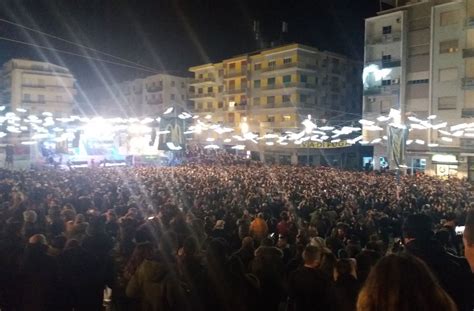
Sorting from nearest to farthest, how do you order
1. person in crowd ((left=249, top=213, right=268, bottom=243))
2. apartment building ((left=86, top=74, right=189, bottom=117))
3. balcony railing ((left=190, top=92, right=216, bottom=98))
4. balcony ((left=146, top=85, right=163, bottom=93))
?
person in crowd ((left=249, top=213, right=268, bottom=243)) < balcony railing ((left=190, top=92, right=216, bottom=98)) < apartment building ((left=86, top=74, right=189, bottom=117)) < balcony ((left=146, top=85, right=163, bottom=93))

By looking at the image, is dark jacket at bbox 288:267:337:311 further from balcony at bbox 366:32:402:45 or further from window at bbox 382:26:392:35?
window at bbox 382:26:392:35

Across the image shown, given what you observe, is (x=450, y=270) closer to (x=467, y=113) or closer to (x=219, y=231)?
(x=219, y=231)

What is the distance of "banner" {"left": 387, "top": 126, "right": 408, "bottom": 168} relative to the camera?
1688 centimetres

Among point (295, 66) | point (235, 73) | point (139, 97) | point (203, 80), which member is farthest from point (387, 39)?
point (139, 97)

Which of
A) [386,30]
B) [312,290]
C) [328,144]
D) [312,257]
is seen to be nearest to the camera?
[312,290]

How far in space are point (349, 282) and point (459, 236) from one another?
4977 millimetres

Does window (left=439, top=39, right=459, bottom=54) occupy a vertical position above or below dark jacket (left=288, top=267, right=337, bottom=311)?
above

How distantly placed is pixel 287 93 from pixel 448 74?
1765cm

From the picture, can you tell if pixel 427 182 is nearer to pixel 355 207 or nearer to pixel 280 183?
pixel 280 183

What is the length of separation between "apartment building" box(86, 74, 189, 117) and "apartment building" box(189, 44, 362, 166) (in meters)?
8.37

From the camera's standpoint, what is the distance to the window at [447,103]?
32.7 metres

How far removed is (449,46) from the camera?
33.1m

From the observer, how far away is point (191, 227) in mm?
7488

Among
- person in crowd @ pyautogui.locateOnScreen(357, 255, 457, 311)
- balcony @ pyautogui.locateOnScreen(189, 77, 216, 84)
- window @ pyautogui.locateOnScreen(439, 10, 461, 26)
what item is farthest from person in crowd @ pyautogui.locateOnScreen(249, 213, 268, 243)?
balcony @ pyautogui.locateOnScreen(189, 77, 216, 84)
